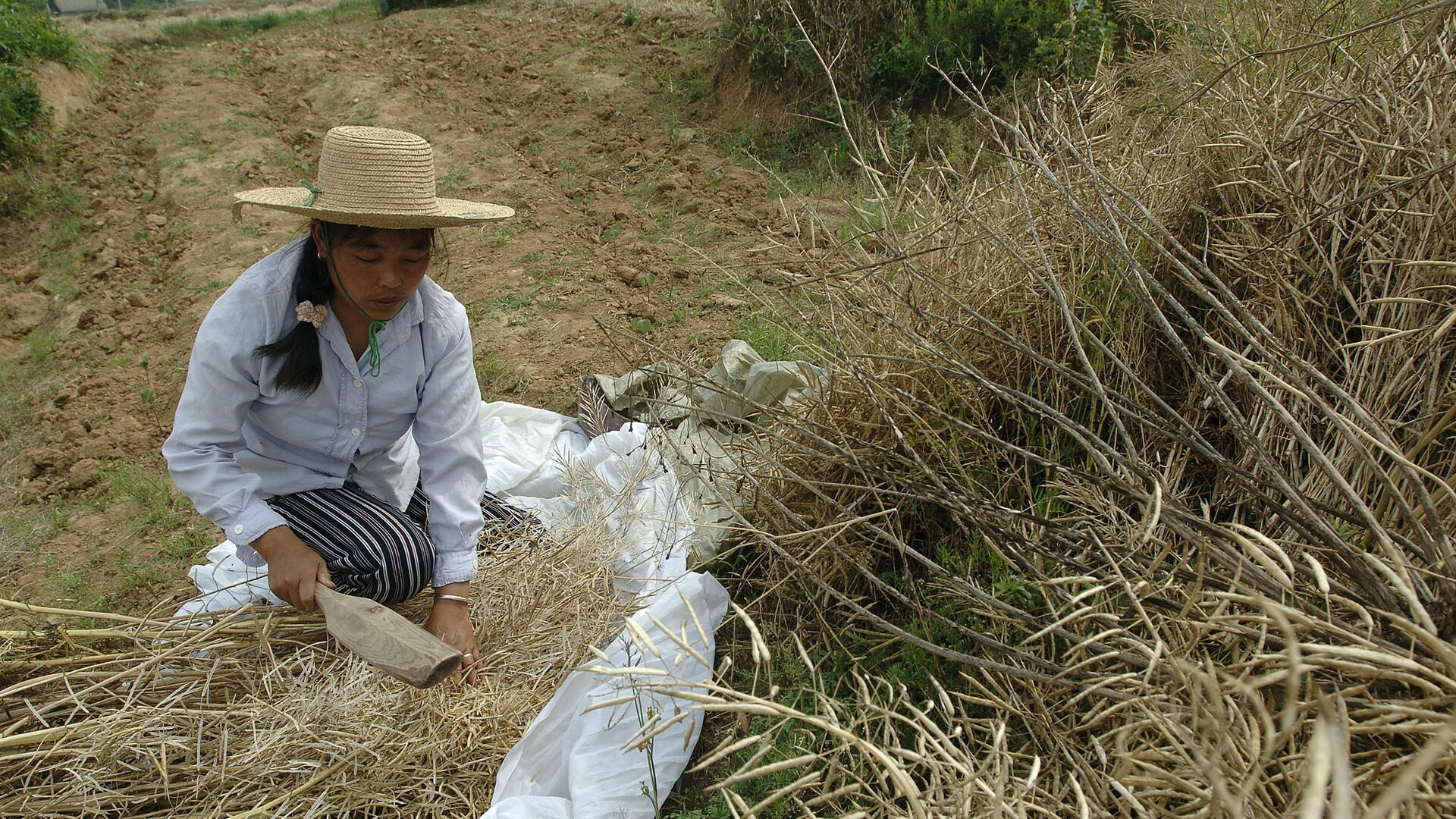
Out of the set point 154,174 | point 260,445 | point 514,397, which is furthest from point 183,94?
point 260,445

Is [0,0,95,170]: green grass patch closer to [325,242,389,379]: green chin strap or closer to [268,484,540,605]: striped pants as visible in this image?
[268,484,540,605]: striped pants

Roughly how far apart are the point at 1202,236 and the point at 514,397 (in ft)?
8.33

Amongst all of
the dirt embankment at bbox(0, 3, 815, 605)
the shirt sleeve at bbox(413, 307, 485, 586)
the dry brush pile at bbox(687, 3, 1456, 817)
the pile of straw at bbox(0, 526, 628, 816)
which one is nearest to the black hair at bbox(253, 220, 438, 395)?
the shirt sleeve at bbox(413, 307, 485, 586)

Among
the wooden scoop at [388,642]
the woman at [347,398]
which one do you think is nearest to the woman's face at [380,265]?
the woman at [347,398]

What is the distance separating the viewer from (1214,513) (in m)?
1.96

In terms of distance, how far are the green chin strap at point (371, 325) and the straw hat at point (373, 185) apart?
14 cm

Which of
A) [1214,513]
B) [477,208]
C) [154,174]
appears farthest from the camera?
[154,174]

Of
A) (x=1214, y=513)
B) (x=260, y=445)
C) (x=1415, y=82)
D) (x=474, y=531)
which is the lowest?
(x=474, y=531)

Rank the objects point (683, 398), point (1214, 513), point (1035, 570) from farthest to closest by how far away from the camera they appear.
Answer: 1. point (683, 398)
2. point (1214, 513)
3. point (1035, 570)

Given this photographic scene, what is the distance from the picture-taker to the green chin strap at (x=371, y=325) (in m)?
2.18

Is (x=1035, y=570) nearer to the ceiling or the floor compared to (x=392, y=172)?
nearer to the floor

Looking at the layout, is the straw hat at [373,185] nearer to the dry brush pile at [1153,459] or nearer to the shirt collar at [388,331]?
the shirt collar at [388,331]

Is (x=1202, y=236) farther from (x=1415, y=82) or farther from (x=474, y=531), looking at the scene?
Result: (x=474, y=531)

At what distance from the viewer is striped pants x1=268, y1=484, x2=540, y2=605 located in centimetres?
236
